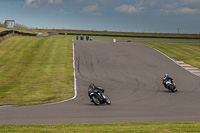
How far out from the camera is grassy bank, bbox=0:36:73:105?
22.4m

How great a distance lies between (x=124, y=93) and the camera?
23.4 meters

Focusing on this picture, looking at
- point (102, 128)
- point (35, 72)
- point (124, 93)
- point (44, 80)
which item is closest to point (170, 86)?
point (124, 93)

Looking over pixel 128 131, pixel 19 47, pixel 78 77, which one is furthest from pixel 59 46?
pixel 128 131

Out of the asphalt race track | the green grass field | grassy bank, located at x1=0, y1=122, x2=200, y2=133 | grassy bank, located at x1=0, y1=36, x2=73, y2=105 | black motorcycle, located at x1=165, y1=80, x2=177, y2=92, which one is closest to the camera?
grassy bank, located at x1=0, y1=122, x2=200, y2=133

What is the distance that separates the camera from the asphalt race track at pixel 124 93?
14180 mm

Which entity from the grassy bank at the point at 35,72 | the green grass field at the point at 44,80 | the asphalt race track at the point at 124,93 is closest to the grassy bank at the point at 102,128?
the green grass field at the point at 44,80

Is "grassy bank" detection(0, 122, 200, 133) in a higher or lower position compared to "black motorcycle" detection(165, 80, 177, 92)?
higher

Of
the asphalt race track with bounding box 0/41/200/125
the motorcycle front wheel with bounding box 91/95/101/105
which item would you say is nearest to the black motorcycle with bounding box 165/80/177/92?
the asphalt race track with bounding box 0/41/200/125

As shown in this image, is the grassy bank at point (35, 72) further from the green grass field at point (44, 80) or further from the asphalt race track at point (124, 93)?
the asphalt race track at point (124, 93)

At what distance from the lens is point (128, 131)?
1068 cm

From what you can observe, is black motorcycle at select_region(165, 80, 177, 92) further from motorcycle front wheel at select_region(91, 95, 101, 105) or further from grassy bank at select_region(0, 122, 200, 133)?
grassy bank at select_region(0, 122, 200, 133)

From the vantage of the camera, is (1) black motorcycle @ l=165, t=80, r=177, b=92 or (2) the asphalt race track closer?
(2) the asphalt race track

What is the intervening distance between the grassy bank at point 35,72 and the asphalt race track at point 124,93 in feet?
5.22

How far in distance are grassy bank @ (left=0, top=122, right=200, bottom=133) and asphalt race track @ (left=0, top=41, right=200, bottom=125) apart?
3.91 feet
